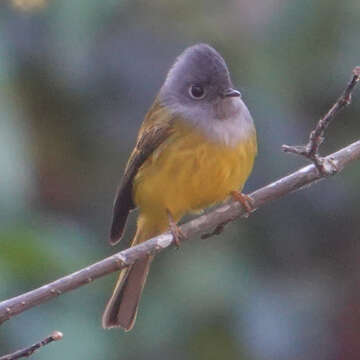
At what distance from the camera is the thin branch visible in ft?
9.61

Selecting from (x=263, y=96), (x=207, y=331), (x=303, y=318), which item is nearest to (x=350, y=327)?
(x=303, y=318)

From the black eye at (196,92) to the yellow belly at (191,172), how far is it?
152mm

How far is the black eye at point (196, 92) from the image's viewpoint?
4.08m

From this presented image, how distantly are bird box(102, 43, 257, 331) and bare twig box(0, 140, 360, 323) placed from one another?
0.47 feet

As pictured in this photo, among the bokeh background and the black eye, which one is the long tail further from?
the black eye

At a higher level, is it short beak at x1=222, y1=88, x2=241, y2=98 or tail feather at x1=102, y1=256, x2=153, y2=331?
short beak at x1=222, y1=88, x2=241, y2=98

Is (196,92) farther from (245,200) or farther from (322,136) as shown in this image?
(322,136)

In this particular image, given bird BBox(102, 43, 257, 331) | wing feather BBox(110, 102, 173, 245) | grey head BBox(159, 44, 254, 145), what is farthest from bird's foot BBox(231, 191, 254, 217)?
wing feather BBox(110, 102, 173, 245)

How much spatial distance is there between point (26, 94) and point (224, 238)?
955 millimetres

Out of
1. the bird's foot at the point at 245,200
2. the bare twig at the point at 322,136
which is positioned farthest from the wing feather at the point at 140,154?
the bare twig at the point at 322,136

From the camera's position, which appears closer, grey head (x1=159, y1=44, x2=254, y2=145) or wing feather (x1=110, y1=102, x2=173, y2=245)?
grey head (x1=159, y1=44, x2=254, y2=145)

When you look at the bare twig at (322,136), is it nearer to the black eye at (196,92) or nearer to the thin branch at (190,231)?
the thin branch at (190,231)

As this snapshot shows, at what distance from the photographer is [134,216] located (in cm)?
473

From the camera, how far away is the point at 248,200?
145 inches
